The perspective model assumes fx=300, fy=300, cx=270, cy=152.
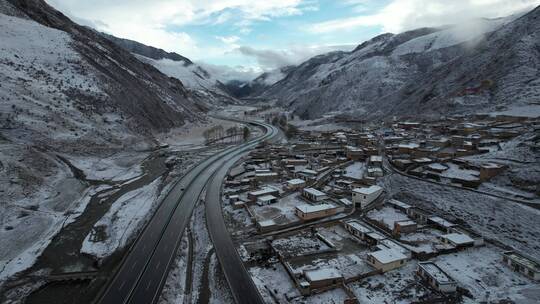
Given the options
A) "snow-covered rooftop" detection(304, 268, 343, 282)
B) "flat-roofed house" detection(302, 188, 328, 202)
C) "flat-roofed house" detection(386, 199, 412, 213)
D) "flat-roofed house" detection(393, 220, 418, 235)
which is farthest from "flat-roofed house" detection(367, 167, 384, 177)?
"snow-covered rooftop" detection(304, 268, 343, 282)

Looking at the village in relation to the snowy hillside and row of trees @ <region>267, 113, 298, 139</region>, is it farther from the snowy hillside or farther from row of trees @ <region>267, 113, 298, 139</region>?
row of trees @ <region>267, 113, 298, 139</region>

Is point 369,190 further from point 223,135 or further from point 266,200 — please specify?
point 223,135

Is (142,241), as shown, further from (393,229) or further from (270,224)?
(393,229)

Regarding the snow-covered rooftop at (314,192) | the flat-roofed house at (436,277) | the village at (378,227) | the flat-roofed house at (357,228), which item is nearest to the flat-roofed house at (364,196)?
the village at (378,227)

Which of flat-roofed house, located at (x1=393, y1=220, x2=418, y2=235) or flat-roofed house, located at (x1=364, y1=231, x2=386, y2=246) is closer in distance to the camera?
flat-roofed house, located at (x1=364, y1=231, x2=386, y2=246)

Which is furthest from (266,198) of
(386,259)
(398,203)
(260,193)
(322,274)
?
(386,259)
